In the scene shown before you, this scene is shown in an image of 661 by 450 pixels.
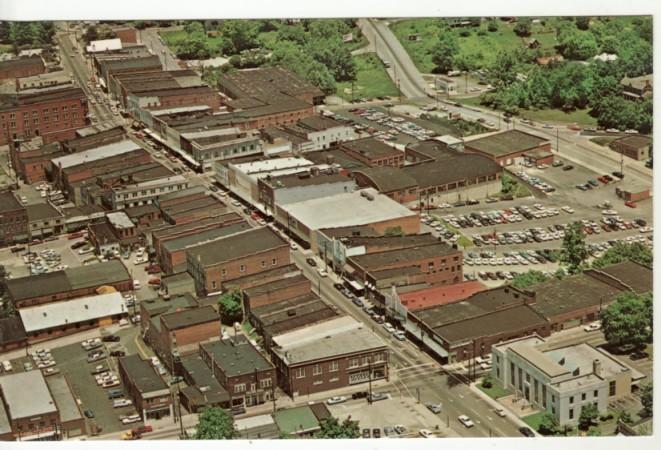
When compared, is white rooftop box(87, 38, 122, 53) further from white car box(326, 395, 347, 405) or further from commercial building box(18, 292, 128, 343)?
white car box(326, 395, 347, 405)

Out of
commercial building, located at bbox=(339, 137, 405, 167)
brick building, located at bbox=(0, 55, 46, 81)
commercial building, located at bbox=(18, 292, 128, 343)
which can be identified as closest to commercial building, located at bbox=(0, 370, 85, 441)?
commercial building, located at bbox=(18, 292, 128, 343)

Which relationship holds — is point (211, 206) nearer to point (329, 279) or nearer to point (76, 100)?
point (329, 279)

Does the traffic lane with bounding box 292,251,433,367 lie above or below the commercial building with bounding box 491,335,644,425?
below

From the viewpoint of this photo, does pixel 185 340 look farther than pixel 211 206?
No

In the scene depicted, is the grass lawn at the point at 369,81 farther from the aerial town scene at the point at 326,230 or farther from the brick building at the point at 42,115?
the brick building at the point at 42,115

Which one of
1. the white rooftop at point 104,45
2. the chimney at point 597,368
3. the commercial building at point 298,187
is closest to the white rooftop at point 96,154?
the commercial building at point 298,187

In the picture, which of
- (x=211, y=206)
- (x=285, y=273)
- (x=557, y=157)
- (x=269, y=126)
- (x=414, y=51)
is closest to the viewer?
(x=285, y=273)

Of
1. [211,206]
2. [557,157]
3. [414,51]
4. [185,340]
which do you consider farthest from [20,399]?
[414,51]
